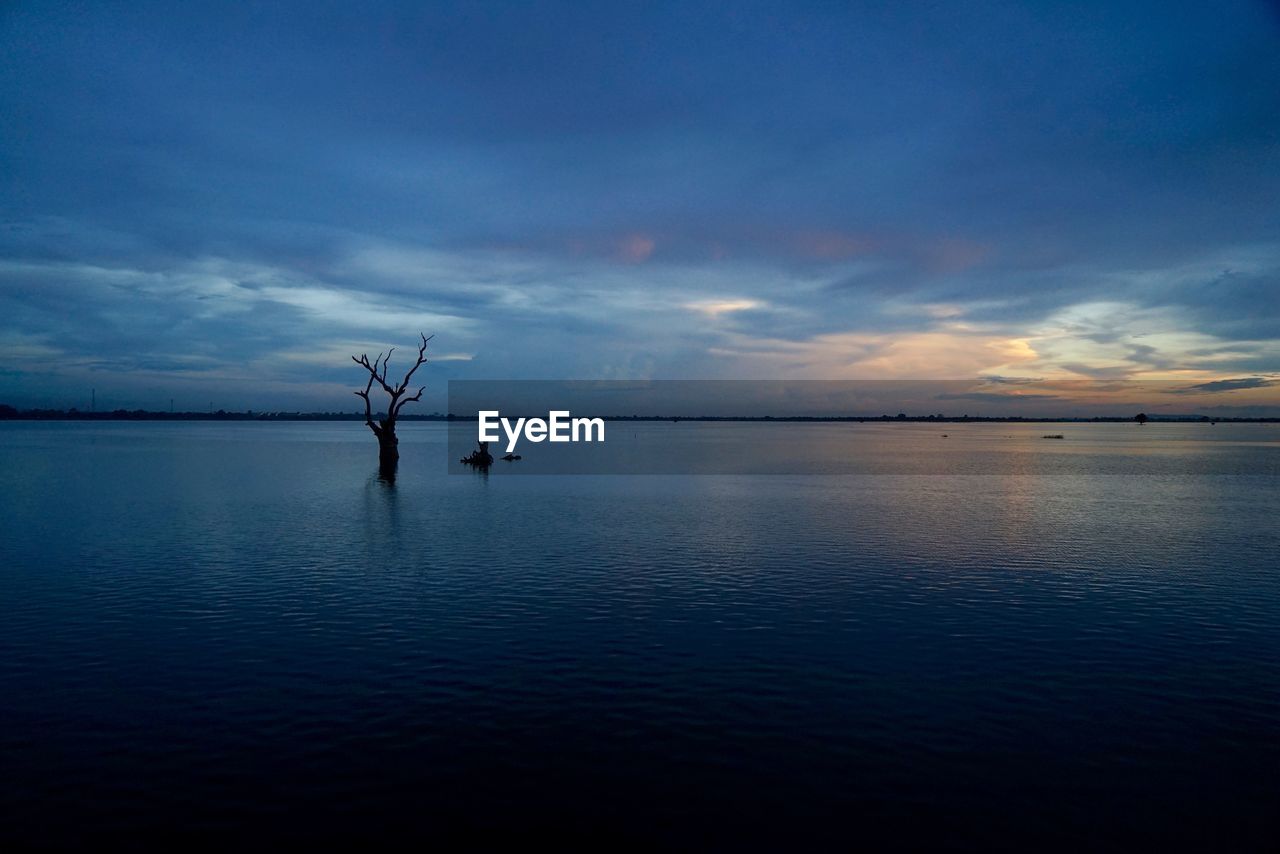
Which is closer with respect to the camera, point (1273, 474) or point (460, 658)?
point (460, 658)

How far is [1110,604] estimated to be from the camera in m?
27.4

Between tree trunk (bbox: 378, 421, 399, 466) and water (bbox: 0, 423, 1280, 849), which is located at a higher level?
tree trunk (bbox: 378, 421, 399, 466)

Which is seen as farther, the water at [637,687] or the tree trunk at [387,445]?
the tree trunk at [387,445]

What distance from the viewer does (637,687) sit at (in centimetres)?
1847

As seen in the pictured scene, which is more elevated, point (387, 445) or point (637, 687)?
point (387, 445)

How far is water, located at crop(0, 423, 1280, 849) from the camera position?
12.9 metres

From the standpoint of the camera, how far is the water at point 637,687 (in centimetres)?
1286

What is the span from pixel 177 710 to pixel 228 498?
44.7 metres

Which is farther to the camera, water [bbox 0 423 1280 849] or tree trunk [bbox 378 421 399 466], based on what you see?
tree trunk [bbox 378 421 399 466]

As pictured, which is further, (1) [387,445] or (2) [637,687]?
(1) [387,445]

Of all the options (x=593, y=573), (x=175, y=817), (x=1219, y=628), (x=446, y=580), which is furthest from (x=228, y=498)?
(x=1219, y=628)

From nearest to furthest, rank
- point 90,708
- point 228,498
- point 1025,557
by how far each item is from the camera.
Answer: point 90,708
point 1025,557
point 228,498

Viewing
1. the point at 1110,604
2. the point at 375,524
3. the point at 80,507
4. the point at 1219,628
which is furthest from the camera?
the point at 80,507

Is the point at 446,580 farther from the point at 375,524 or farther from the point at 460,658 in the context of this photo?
the point at 375,524
